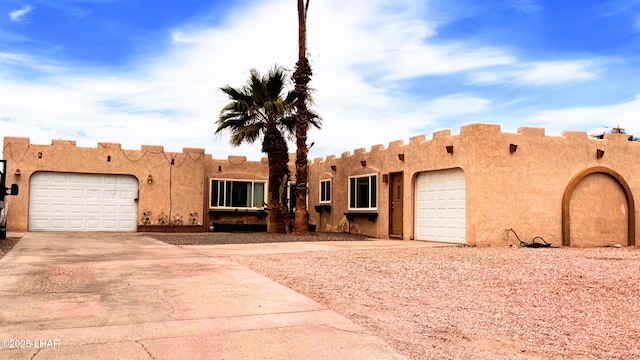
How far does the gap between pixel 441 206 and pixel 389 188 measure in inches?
109

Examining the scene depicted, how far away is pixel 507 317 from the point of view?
588 centimetres

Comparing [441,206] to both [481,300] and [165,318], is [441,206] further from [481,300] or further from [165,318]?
[165,318]

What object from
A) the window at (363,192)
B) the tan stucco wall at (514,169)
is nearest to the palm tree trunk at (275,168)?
the window at (363,192)

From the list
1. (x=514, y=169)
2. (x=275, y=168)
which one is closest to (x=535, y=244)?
(x=514, y=169)

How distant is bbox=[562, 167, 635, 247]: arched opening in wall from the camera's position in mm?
15914

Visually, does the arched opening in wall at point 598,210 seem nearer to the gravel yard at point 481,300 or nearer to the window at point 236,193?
the gravel yard at point 481,300

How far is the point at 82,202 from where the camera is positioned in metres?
21.4

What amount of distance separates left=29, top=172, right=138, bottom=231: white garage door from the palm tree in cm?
557

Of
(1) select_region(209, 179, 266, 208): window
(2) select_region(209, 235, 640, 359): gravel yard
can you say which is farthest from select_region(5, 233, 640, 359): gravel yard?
(1) select_region(209, 179, 266, 208): window

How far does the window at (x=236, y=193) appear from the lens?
23422 mm

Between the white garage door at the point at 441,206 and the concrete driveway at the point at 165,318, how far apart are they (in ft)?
28.6

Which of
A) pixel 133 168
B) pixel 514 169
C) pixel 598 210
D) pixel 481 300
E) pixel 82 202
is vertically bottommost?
pixel 481 300

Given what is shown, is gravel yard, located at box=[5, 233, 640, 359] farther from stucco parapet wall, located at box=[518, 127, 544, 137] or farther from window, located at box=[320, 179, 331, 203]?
window, located at box=[320, 179, 331, 203]

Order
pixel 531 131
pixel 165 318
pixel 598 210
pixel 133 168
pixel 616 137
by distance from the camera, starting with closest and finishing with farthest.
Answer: pixel 165 318 → pixel 531 131 → pixel 598 210 → pixel 616 137 → pixel 133 168
